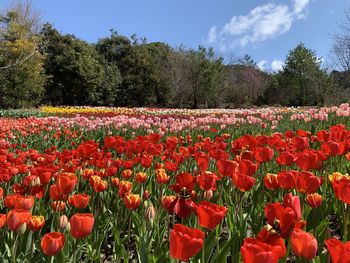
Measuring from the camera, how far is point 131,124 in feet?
25.8

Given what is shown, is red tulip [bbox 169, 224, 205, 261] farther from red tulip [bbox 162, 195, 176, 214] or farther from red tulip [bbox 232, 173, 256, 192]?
red tulip [bbox 232, 173, 256, 192]

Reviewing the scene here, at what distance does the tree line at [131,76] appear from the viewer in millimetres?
26609

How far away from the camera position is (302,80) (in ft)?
124

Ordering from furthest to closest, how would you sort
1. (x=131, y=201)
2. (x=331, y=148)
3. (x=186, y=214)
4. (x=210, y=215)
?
(x=331, y=148) < (x=131, y=201) < (x=186, y=214) < (x=210, y=215)

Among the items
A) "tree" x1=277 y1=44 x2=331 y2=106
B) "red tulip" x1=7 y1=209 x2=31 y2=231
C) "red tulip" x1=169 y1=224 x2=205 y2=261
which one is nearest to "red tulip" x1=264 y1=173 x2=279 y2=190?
"red tulip" x1=169 y1=224 x2=205 y2=261

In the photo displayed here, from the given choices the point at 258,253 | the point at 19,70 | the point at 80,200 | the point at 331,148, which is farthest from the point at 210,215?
the point at 19,70

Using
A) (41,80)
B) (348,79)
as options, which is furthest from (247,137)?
(348,79)

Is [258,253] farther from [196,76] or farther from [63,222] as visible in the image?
[196,76]

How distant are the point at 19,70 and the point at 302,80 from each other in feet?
83.8

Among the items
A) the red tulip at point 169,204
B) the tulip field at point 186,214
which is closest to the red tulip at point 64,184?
the tulip field at point 186,214

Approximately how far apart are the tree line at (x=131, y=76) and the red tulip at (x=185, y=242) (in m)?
26.0

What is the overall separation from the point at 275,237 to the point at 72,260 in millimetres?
802

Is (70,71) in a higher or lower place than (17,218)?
higher

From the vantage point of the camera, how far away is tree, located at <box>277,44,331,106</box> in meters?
35.9
